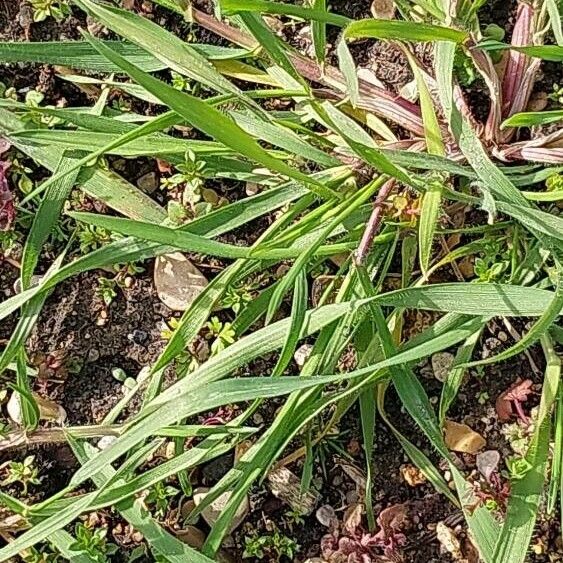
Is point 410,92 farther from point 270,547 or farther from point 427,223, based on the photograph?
point 270,547

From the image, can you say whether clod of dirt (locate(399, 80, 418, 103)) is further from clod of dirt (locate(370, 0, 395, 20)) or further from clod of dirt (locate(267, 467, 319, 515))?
clod of dirt (locate(267, 467, 319, 515))

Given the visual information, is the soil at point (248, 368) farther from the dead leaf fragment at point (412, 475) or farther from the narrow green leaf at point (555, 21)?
the narrow green leaf at point (555, 21)

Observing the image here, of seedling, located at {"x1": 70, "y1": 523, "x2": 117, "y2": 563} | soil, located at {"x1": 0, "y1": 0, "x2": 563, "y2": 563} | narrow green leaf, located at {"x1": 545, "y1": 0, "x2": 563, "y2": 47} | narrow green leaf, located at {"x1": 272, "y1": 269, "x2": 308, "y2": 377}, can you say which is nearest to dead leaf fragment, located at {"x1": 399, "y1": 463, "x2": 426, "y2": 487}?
soil, located at {"x1": 0, "y1": 0, "x2": 563, "y2": 563}

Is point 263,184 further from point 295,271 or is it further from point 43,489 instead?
point 43,489

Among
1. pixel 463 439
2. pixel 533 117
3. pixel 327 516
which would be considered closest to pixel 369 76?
pixel 533 117

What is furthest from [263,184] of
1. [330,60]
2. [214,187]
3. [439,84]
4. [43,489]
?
[43,489]
